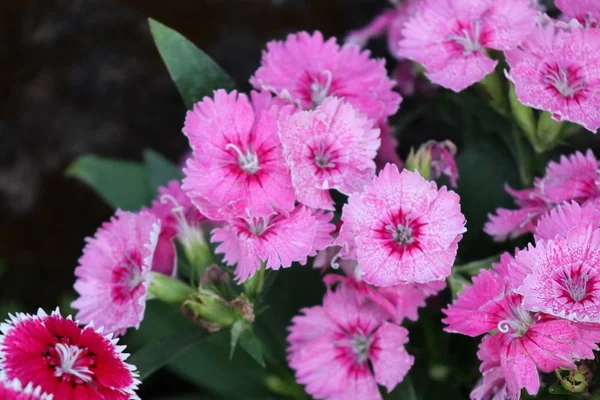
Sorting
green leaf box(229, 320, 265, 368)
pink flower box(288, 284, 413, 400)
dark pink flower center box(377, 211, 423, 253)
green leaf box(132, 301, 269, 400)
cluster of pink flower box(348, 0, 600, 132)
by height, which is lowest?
green leaf box(132, 301, 269, 400)

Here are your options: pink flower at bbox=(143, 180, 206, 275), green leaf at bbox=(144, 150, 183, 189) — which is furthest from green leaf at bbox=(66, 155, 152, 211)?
pink flower at bbox=(143, 180, 206, 275)

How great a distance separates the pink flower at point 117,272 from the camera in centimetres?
118

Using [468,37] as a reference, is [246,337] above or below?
below

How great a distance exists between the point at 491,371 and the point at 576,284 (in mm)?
166

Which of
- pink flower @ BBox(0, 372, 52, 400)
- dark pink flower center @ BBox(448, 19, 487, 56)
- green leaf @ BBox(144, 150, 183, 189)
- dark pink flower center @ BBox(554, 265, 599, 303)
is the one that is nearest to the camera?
pink flower @ BBox(0, 372, 52, 400)

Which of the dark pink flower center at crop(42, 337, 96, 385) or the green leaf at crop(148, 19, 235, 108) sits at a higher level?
the green leaf at crop(148, 19, 235, 108)

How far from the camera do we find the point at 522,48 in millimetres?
1218

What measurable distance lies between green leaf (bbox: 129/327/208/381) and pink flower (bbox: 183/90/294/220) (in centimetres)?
25

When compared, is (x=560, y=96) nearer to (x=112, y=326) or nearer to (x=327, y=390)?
(x=327, y=390)

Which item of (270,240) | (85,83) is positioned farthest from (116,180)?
(270,240)

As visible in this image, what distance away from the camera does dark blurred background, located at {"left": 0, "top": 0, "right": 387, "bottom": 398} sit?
82.0 inches

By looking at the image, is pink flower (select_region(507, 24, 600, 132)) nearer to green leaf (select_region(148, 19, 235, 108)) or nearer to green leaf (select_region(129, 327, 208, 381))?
green leaf (select_region(148, 19, 235, 108))

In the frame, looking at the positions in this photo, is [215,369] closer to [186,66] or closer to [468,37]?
[186,66]

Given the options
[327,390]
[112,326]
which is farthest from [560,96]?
[112,326]
